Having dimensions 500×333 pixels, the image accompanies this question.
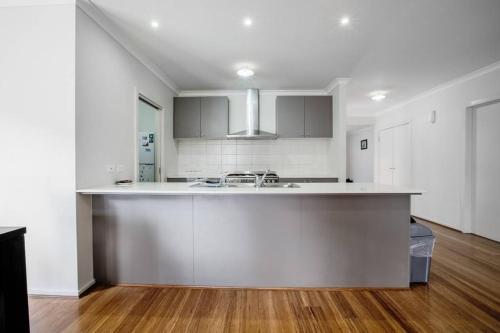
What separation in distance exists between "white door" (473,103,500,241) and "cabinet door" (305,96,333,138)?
2.15m

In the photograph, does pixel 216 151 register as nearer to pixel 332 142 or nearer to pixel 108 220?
pixel 332 142

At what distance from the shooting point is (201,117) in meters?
4.04

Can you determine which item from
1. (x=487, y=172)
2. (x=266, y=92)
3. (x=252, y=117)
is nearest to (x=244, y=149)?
(x=252, y=117)

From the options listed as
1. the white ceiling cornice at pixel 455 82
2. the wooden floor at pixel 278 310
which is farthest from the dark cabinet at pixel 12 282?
the white ceiling cornice at pixel 455 82

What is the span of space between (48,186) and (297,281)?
2209 millimetres

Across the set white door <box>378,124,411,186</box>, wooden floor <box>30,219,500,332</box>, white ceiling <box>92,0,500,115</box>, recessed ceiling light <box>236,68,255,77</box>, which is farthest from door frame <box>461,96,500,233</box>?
recessed ceiling light <box>236,68,255,77</box>

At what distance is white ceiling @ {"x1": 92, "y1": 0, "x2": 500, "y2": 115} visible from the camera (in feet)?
6.43

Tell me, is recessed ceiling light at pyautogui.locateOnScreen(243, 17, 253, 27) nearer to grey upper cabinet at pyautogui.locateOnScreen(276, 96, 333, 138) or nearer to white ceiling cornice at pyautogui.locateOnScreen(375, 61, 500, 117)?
grey upper cabinet at pyautogui.locateOnScreen(276, 96, 333, 138)

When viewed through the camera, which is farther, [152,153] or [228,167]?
[228,167]

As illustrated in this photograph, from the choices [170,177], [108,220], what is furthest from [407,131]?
[108,220]

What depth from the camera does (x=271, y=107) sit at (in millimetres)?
4203

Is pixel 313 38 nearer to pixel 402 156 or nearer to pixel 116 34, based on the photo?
pixel 116 34

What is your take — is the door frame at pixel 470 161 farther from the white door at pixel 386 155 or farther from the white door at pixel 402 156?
the white door at pixel 386 155

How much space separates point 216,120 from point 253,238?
8.47ft
